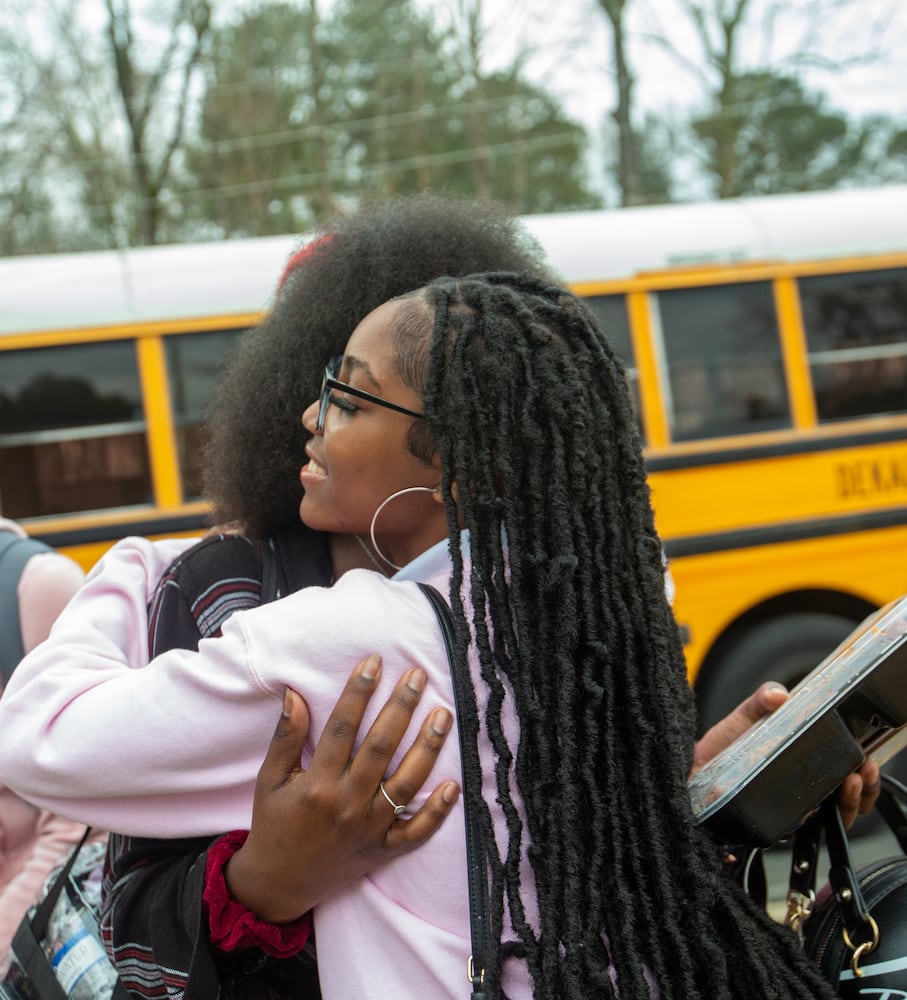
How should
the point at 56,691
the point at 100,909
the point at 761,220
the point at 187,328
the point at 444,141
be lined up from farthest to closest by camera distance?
1. the point at 444,141
2. the point at 761,220
3. the point at 187,328
4. the point at 100,909
5. the point at 56,691

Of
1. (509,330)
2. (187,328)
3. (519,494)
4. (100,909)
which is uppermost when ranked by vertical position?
(187,328)

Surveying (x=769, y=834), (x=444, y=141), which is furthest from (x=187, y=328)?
(x=444, y=141)

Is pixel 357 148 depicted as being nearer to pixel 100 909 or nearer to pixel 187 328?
pixel 187 328

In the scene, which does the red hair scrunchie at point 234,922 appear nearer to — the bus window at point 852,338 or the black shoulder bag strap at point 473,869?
→ the black shoulder bag strap at point 473,869

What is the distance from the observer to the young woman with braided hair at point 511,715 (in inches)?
45.1

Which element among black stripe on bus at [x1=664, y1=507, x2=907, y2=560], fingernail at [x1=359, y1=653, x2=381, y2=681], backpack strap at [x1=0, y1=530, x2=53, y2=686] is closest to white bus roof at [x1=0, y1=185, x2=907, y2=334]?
black stripe on bus at [x1=664, y1=507, x2=907, y2=560]

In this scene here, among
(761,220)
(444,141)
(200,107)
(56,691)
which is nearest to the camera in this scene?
(56,691)

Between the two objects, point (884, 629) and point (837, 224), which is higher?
point (837, 224)

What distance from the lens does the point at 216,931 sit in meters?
1.23

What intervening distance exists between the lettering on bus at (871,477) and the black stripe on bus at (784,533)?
10cm

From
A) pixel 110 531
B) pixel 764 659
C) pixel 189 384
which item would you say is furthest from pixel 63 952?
pixel 764 659

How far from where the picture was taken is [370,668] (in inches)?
45.1

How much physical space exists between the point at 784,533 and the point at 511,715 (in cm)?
367

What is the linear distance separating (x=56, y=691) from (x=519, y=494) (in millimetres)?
550
